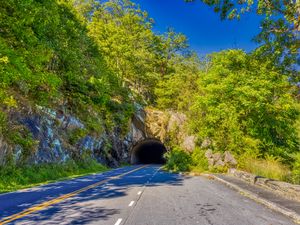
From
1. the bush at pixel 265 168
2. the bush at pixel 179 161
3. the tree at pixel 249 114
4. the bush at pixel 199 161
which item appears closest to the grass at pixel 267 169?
the bush at pixel 265 168

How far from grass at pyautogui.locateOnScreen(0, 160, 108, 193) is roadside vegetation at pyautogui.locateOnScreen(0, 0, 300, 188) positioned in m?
0.08

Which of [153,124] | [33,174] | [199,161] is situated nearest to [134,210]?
[33,174]

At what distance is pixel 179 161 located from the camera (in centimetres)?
3484

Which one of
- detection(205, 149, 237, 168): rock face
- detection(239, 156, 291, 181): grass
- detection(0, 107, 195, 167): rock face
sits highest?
detection(0, 107, 195, 167): rock face

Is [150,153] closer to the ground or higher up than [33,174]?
higher up

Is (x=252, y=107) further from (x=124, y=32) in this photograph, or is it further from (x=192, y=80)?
→ (x=124, y=32)

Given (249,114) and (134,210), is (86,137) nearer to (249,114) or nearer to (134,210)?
(249,114)

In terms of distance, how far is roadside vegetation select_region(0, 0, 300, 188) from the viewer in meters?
16.8

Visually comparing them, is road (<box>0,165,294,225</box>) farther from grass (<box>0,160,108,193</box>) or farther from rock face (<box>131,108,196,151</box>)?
rock face (<box>131,108,196,151</box>)

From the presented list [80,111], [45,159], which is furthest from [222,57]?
[45,159]

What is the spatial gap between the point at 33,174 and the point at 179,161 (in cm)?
1696

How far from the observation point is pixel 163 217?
30.9 feet

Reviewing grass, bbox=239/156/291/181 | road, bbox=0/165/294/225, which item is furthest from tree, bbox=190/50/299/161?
road, bbox=0/165/294/225

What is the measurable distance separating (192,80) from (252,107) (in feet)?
61.8
